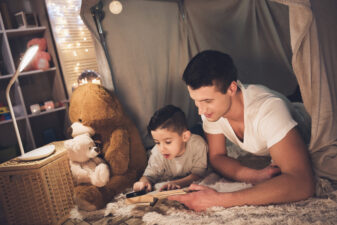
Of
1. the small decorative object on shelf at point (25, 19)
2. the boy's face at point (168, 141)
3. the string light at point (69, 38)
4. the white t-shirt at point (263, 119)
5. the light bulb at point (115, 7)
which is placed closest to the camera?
the white t-shirt at point (263, 119)

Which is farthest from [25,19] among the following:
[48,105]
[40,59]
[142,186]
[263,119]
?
[263,119]

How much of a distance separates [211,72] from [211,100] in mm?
162

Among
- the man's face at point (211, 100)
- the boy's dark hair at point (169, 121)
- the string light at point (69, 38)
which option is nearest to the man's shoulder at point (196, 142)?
the boy's dark hair at point (169, 121)

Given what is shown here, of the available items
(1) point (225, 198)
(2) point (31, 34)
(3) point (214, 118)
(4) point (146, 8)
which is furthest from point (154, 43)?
(2) point (31, 34)

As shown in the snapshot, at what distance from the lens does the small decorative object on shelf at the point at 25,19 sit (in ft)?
10.9

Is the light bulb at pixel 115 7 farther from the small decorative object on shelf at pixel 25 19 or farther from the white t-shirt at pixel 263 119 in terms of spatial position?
the small decorative object on shelf at pixel 25 19

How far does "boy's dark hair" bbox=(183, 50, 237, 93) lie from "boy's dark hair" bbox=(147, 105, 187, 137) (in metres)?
0.38

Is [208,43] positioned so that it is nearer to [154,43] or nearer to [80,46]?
[154,43]

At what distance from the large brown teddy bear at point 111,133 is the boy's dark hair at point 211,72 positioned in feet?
2.52

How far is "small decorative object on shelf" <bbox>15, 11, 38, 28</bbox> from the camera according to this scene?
333 cm

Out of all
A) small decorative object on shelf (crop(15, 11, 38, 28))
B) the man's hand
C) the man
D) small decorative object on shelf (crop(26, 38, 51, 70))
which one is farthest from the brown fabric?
small decorative object on shelf (crop(15, 11, 38, 28))

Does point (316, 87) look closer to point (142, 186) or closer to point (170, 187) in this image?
point (170, 187)

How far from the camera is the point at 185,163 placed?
188cm

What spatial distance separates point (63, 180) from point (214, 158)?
42.7 inches
